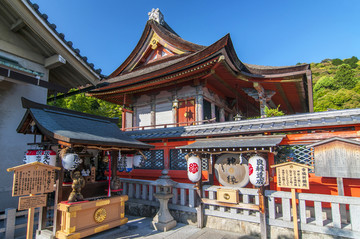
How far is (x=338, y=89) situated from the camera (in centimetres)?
4862

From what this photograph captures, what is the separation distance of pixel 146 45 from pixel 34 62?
27.7 ft

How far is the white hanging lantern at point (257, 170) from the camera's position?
19.1 ft

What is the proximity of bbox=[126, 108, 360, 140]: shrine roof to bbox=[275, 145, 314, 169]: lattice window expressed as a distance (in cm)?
61

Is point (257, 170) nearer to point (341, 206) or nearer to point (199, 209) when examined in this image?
point (341, 206)

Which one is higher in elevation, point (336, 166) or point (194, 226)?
point (336, 166)

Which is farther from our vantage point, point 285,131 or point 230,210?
point 285,131

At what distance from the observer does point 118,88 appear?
13391 mm

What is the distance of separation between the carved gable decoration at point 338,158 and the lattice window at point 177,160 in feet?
16.6

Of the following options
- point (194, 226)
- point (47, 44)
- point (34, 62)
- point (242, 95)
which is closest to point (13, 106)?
point (34, 62)

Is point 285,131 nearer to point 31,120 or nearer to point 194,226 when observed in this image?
point 194,226

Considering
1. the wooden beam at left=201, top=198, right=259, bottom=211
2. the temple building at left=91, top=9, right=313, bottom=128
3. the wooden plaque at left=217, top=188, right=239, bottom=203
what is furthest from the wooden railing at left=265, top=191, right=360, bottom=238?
the temple building at left=91, top=9, right=313, bottom=128

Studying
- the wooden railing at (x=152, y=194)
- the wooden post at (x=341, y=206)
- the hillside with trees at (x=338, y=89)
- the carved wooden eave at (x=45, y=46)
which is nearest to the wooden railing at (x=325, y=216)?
the wooden post at (x=341, y=206)

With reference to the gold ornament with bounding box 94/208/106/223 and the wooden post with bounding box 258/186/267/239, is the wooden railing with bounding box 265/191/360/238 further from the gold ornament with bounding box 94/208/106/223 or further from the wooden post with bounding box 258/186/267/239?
the gold ornament with bounding box 94/208/106/223

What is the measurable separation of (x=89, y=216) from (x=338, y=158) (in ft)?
22.6
